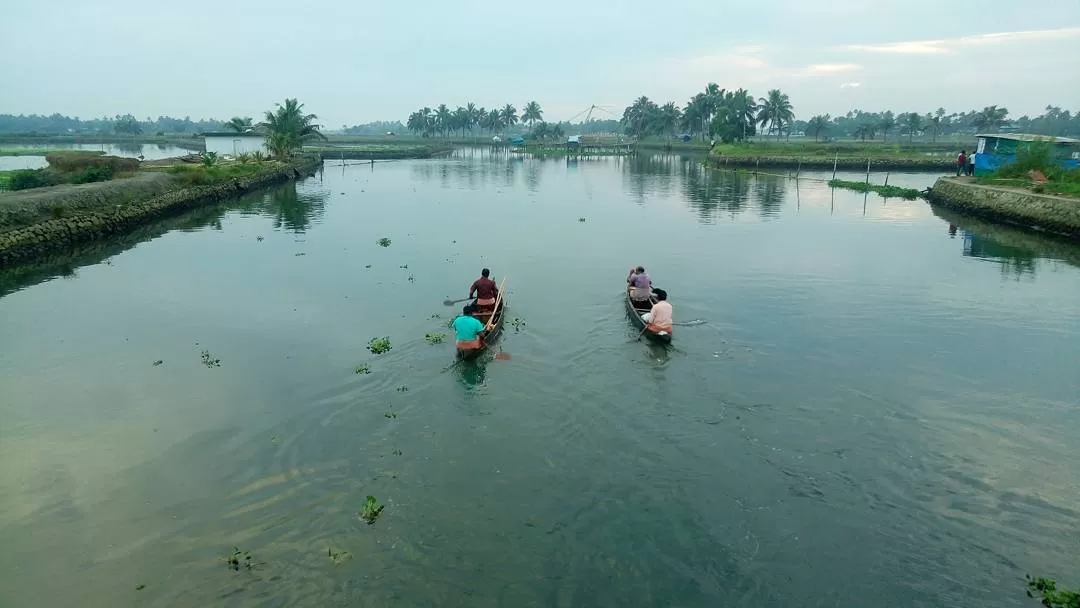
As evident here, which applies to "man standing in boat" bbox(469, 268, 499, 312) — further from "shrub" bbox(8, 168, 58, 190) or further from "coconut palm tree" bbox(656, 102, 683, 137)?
"coconut palm tree" bbox(656, 102, 683, 137)

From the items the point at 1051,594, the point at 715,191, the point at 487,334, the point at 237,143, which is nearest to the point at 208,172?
the point at 237,143

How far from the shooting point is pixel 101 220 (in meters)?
35.1

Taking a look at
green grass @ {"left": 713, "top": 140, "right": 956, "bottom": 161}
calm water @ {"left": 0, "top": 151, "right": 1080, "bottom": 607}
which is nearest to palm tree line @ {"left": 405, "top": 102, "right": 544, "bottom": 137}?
green grass @ {"left": 713, "top": 140, "right": 956, "bottom": 161}

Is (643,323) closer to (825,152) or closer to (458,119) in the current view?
(825,152)

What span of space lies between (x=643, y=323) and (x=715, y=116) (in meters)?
125

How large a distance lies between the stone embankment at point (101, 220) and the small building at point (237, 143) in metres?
28.0

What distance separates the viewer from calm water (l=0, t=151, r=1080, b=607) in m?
9.04

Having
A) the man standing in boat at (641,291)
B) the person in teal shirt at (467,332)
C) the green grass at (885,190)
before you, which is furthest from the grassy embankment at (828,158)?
the person in teal shirt at (467,332)

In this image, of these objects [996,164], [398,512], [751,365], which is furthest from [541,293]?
[996,164]

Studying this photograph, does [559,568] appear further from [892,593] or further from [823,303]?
[823,303]

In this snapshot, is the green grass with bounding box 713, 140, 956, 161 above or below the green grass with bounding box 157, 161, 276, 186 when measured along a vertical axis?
above

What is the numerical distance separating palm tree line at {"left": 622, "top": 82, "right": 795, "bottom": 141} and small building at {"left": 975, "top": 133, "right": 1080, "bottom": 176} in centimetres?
6792

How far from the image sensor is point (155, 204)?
42.0m

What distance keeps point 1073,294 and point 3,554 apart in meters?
33.0
